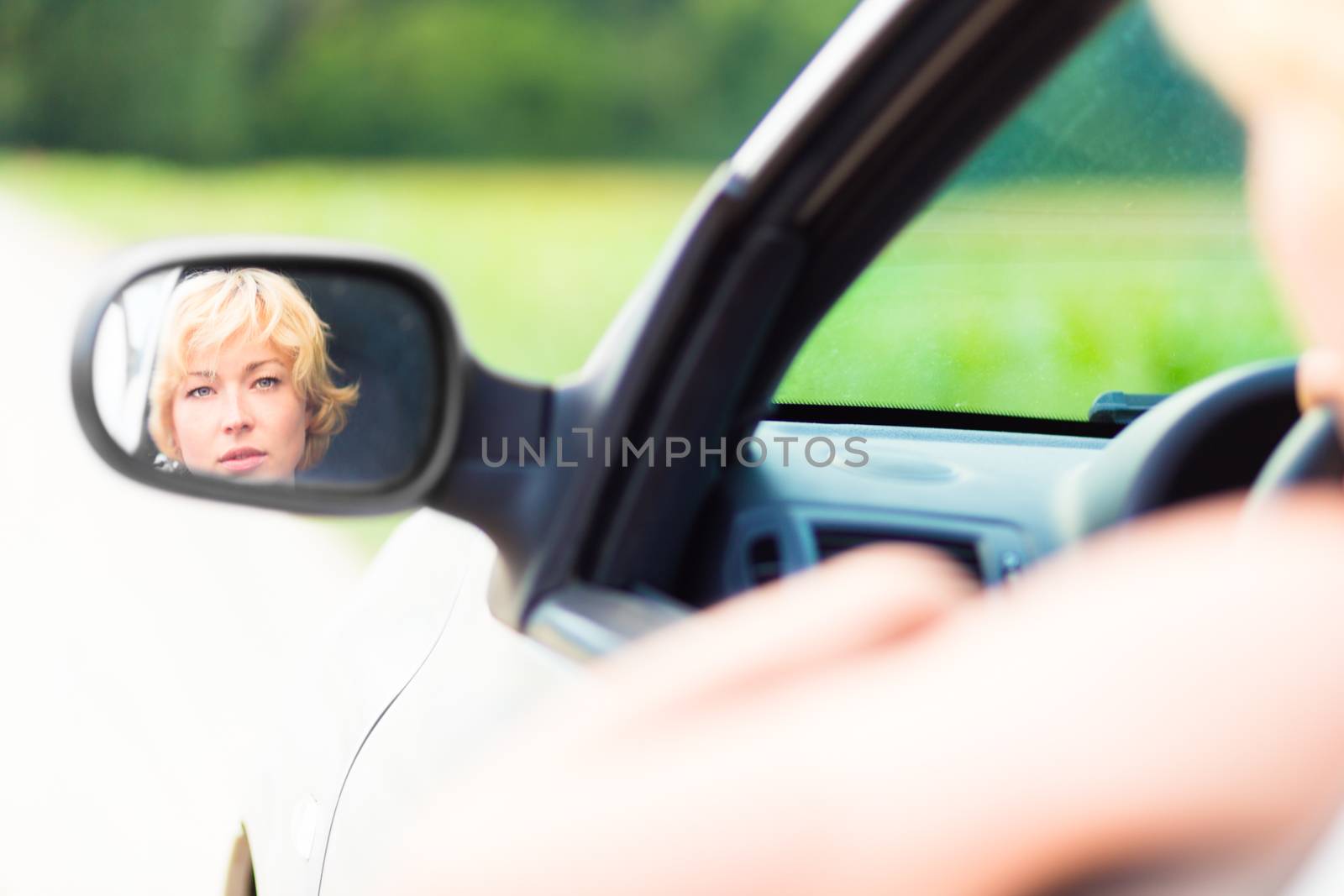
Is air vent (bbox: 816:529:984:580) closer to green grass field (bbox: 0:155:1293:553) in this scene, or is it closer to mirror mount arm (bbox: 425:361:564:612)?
green grass field (bbox: 0:155:1293:553)

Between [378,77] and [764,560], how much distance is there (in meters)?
25.2

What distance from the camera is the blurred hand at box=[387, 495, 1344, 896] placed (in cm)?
73

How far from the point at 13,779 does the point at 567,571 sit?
3855mm

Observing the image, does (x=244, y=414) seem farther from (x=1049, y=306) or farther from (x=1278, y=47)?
(x=1278, y=47)

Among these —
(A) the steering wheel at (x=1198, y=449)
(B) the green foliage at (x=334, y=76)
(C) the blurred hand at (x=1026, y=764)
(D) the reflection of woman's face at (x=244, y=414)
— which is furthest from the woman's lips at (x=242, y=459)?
(B) the green foliage at (x=334, y=76)

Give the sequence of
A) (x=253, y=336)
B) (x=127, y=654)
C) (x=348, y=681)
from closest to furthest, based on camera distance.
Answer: (x=253, y=336)
(x=348, y=681)
(x=127, y=654)

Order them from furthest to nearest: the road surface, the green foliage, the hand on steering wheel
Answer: the green foliage
the road surface
the hand on steering wheel

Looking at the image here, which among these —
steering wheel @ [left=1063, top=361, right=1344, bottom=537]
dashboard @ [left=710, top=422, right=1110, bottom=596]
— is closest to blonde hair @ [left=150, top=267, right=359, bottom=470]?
dashboard @ [left=710, top=422, right=1110, bottom=596]

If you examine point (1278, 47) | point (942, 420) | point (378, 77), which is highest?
point (378, 77)

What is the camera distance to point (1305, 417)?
4.31ft

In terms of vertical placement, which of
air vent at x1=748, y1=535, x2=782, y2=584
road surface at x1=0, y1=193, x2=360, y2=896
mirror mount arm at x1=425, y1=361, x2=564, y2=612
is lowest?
air vent at x1=748, y1=535, x2=782, y2=584

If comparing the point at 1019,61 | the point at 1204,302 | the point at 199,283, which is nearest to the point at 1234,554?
the point at 1019,61

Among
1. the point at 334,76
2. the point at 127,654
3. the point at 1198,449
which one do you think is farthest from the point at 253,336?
the point at 334,76

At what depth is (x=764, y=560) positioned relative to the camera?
1.77 m
